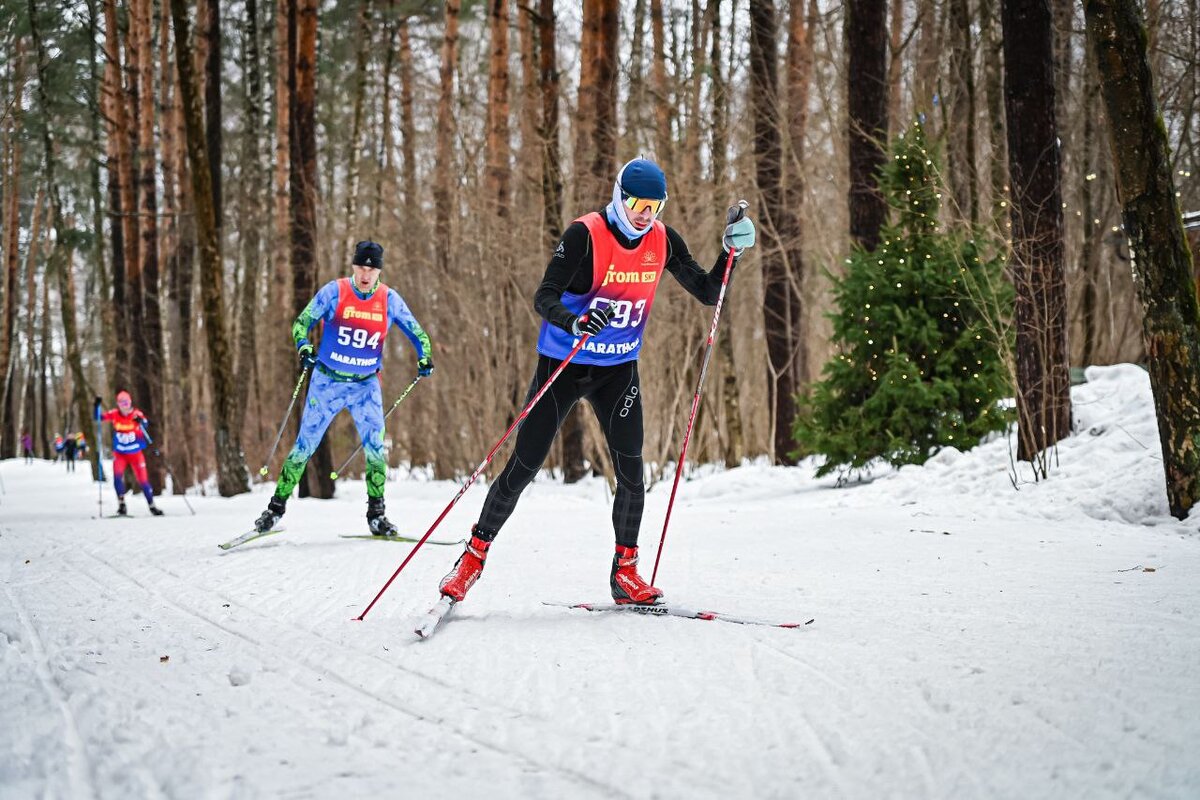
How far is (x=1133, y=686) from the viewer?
2.90 m

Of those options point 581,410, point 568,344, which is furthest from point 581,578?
point 581,410

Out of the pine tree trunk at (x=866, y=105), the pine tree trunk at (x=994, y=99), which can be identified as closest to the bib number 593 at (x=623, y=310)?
the pine tree trunk at (x=866, y=105)

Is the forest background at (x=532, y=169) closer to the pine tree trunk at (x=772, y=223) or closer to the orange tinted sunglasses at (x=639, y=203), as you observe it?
the pine tree trunk at (x=772, y=223)

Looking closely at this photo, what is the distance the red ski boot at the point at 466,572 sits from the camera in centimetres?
438

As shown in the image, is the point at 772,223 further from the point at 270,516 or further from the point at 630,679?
the point at 630,679

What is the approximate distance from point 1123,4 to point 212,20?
1559 centimetres

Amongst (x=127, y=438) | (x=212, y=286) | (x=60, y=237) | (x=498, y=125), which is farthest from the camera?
(x=60, y=237)

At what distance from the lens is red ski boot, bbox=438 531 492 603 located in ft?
14.4

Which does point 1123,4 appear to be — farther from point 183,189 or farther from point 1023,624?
point 183,189

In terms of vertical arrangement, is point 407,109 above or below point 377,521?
above

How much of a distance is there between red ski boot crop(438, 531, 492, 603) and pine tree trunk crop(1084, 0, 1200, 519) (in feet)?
15.1

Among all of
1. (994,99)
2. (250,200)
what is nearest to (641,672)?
(994,99)

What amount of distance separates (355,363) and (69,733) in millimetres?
5390

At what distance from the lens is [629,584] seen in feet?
14.7
